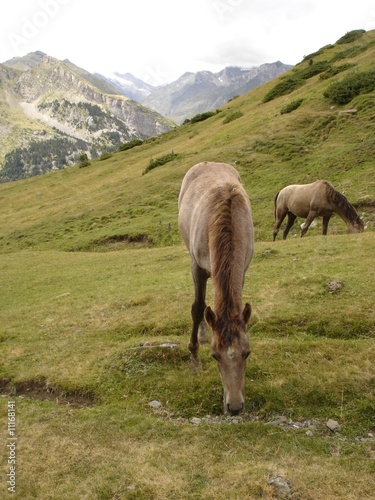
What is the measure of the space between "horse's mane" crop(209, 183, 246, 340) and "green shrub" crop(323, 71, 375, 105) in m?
38.1

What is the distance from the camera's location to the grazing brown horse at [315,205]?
19234mm

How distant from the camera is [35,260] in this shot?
2878cm

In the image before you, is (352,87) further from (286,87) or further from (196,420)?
(196,420)

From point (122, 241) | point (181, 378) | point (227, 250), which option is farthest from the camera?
point (122, 241)

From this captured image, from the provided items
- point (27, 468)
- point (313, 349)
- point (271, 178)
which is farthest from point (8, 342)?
point (271, 178)

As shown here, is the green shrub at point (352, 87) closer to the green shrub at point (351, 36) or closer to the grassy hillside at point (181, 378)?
the grassy hillside at point (181, 378)

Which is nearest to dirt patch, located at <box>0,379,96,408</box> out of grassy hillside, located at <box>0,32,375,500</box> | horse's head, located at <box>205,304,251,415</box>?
grassy hillside, located at <box>0,32,375,500</box>

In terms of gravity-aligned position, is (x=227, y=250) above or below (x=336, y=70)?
below

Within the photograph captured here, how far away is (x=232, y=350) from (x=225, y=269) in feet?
4.30

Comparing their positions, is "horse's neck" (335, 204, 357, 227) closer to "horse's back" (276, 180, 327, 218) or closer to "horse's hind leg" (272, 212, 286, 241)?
"horse's back" (276, 180, 327, 218)
